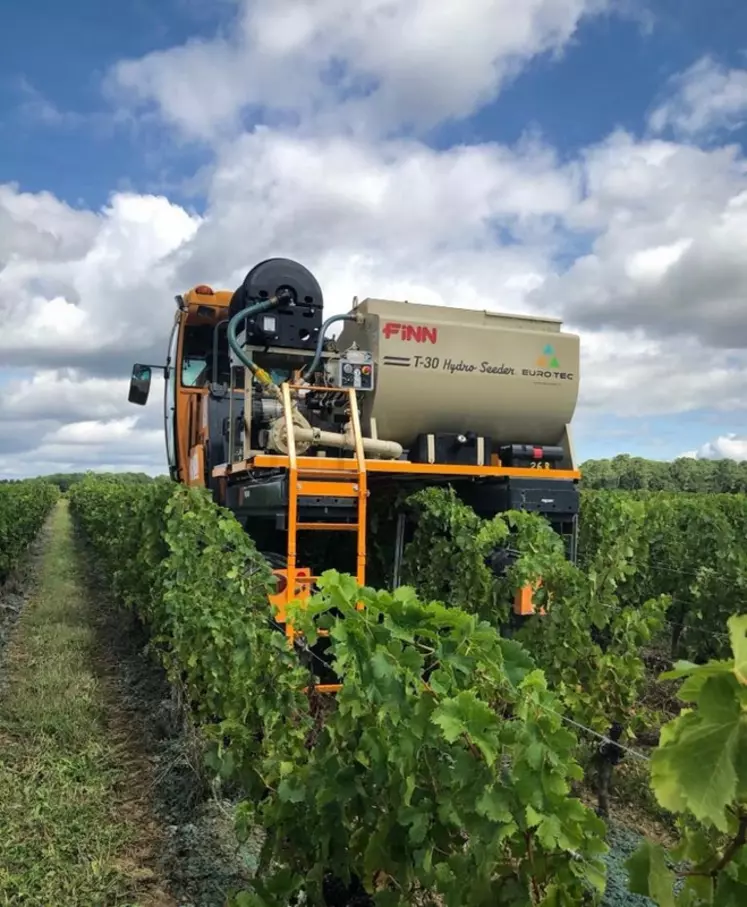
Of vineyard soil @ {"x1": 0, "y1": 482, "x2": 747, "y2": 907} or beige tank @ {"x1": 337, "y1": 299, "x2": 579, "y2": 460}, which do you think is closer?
vineyard soil @ {"x1": 0, "y1": 482, "x2": 747, "y2": 907}

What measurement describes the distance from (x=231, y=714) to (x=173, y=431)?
5.22m

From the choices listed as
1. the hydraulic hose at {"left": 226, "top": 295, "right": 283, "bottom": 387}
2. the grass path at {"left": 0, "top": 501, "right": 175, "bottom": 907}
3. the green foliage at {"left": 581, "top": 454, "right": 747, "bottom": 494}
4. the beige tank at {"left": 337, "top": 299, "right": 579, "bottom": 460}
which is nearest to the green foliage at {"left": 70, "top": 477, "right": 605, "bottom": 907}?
the grass path at {"left": 0, "top": 501, "right": 175, "bottom": 907}

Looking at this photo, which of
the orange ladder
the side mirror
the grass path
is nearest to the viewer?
the grass path

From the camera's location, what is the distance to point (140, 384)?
346 inches

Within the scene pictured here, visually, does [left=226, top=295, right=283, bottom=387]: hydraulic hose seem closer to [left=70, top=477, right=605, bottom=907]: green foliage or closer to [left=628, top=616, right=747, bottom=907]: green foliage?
[left=70, top=477, right=605, bottom=907]: green foliage

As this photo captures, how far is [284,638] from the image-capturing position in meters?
4.30

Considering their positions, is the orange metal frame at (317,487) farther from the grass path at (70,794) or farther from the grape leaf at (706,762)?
the grape leaf at (706,762)

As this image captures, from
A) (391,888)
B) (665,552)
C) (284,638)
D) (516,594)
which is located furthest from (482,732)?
(665,552)

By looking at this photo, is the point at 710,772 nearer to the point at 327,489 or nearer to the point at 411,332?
the point at 327,489

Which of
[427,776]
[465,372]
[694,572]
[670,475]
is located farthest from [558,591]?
[670,475]

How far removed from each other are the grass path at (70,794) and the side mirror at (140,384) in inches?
107

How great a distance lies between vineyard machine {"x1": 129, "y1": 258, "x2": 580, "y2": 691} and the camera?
643 cm

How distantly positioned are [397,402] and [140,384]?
3.49 m

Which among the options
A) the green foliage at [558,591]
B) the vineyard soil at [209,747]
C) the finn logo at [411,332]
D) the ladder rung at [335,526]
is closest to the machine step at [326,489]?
the ladder rung at [335,526]
